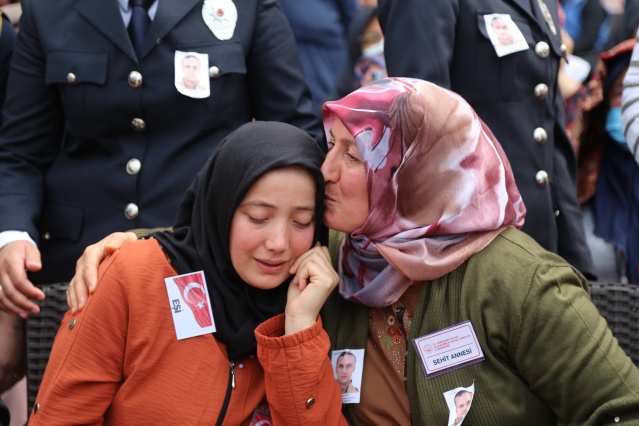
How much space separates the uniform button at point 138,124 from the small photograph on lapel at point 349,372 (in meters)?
1.07

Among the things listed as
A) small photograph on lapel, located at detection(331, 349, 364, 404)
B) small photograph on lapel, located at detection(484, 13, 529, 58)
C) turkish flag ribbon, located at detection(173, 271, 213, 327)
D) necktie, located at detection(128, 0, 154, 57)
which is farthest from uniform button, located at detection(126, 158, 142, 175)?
small photograph on lapel, located at detection(484, 13, 529, 58)

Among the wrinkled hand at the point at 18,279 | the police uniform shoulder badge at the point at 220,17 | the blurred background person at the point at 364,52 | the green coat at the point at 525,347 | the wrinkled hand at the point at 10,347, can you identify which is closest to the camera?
the green coat at the point at 525,347

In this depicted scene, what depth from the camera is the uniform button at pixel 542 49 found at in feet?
11.5

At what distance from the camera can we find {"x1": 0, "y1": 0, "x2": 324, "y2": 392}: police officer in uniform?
332 centimetres

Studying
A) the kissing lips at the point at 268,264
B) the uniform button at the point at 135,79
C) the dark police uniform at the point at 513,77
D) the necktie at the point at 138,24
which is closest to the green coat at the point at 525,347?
the kissing lips at the point at 268,264

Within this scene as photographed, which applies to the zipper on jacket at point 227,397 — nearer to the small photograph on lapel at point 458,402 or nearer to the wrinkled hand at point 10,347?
the small photograph on lapel at point 458,402

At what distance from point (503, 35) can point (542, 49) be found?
0.18m

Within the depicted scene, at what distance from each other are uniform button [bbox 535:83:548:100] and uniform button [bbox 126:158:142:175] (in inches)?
55.0

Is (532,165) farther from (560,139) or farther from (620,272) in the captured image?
(620,272)

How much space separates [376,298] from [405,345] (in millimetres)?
156

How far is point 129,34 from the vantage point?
3371mm

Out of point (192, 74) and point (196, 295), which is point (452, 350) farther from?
point (192, 74)

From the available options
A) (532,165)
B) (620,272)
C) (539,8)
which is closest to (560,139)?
(532,165)

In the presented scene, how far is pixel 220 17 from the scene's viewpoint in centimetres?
343
